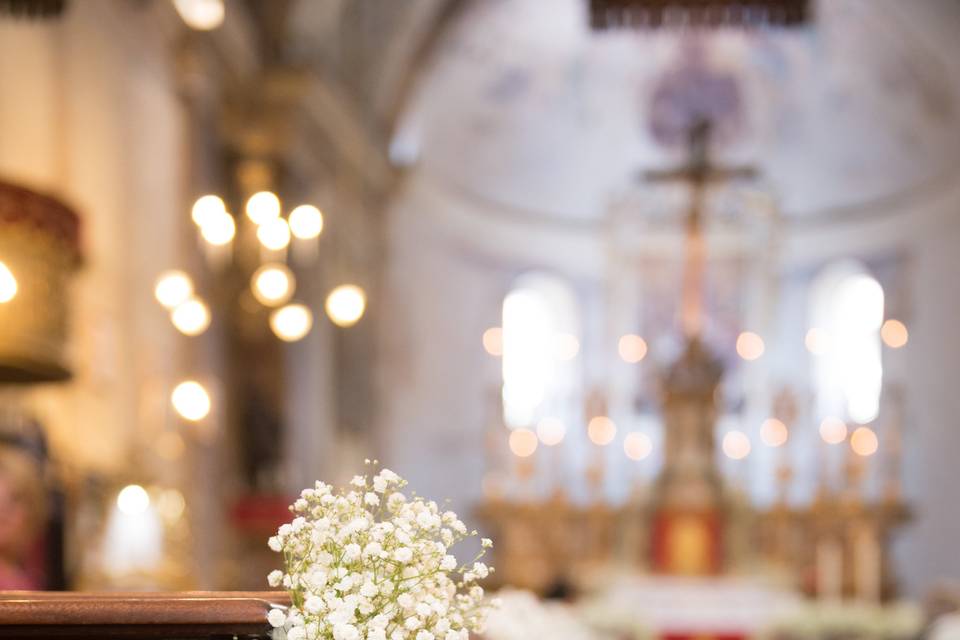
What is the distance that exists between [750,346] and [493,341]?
11.6ft

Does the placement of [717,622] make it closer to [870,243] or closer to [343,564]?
[870,243]

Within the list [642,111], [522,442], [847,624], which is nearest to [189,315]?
[847,624]

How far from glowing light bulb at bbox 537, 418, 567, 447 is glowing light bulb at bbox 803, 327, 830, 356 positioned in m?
3.70

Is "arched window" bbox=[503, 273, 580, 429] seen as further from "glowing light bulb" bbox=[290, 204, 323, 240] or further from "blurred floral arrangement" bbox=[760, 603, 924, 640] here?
"glowing light bulb" bbox=[290, 204, 323, 240]

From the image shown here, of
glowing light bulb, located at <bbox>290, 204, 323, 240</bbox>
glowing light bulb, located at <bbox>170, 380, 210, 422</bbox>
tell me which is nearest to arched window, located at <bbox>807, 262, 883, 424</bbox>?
glowing light bulb, located at <bbox>170, 380, 210, 422</bbox>

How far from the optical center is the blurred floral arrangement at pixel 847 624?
33.1 feet

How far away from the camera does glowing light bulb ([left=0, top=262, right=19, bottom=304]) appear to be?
658 cm

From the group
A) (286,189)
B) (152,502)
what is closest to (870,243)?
(286,189)

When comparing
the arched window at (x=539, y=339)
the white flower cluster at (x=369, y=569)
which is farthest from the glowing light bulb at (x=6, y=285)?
the arched window at (x=539, y=339)

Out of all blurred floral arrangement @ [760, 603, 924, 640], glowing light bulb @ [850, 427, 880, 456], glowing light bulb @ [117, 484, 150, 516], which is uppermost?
glowing light bulb @ [850, 427, 880, 456]

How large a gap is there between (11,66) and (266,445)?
14.8ft

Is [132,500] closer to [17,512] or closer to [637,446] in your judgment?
[17,512]

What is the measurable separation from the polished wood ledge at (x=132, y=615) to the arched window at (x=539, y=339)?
18.2 meters

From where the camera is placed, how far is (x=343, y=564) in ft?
9.09
